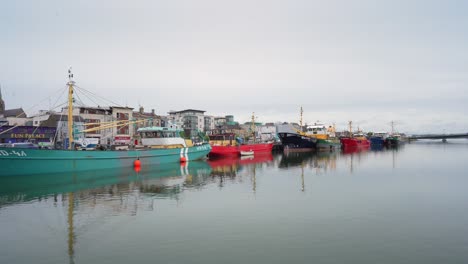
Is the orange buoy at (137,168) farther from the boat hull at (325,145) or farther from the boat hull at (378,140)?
the boat hull at (378,140)

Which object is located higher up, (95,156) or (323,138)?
(323,138)

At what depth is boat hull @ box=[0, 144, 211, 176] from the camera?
27.1 metres

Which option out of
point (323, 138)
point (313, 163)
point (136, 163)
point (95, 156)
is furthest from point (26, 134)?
point (323, 138)

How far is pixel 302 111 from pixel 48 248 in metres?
74.1

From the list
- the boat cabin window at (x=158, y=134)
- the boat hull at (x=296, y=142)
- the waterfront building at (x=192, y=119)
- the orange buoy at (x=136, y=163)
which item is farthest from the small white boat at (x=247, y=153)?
the waterfront building at (x=192, y=119)

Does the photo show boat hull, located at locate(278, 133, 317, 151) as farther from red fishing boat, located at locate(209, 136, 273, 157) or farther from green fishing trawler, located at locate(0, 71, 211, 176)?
green fishing trawler, located at locate(0, 71, 211, 176)

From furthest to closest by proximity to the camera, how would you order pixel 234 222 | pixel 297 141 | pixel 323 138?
pixel 323 138
pixel 297 141
pixel 234 222

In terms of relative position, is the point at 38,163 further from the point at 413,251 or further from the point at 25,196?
the point at 413,251

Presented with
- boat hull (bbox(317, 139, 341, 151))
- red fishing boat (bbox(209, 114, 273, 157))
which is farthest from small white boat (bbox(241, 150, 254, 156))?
boat hull (bbox(317, 139, 341, 151))

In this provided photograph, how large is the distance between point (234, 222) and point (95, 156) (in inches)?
909

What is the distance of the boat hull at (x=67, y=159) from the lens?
27094mm

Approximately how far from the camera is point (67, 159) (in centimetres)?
3017

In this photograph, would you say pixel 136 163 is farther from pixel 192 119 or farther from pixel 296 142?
pixel 192 119

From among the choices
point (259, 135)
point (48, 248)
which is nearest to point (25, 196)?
→ point (48, 248)
